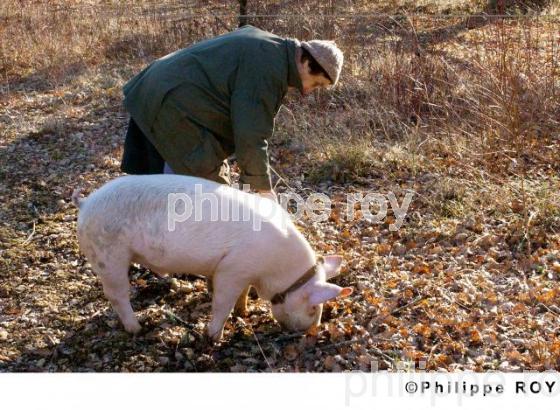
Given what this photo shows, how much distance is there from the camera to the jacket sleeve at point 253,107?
13.6 ft

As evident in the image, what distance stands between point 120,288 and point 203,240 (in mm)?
619

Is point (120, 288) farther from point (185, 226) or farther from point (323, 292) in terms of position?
point (323, 292)

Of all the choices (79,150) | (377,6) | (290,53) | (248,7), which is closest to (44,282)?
(290,53)

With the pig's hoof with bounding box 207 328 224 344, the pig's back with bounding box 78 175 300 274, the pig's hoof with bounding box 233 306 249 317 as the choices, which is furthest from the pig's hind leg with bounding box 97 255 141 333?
the pig's hoof with bounding box 233 306 249 317

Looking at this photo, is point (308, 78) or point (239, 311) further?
point (239, 311)

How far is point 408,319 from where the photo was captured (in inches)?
167

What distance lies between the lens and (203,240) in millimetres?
3822

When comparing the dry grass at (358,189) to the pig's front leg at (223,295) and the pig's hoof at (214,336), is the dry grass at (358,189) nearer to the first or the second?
the pig's hoof at (214,336)

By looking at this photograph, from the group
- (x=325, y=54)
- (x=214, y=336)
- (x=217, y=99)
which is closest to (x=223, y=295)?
(x=214, y=336)

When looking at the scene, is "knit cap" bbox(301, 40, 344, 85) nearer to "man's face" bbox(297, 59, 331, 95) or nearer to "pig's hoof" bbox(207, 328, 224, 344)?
"man's face" bbox(297, 59, 331, 95)

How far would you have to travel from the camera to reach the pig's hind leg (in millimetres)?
3908

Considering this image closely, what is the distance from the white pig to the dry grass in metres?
0.36

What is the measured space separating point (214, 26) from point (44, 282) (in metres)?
6.68

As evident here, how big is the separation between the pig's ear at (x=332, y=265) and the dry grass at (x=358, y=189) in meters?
0.30
